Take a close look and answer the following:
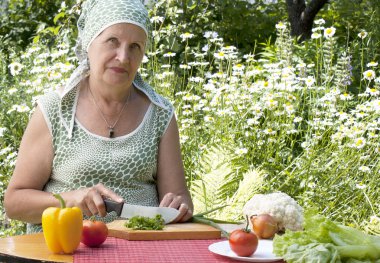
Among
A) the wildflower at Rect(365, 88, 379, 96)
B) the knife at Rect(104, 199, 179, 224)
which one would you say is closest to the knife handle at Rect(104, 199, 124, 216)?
the knife at Rect(104, 199, 179, 224)

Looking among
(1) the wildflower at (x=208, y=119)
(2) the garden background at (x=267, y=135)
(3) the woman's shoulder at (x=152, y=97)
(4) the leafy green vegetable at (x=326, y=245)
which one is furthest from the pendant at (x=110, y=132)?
(1) the wildflower at (x=208, y=119)

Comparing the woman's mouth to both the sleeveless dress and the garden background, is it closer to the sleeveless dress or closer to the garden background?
the sleeveless dress

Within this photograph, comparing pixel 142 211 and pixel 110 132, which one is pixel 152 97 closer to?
pixel 110 132

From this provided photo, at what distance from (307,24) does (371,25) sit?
2.52ft

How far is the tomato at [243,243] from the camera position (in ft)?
9.90

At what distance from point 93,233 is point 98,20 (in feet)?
3.43

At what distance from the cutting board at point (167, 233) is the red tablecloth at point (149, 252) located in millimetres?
27

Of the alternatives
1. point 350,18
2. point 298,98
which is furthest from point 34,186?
point 350,18

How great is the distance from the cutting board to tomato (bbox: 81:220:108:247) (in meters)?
0.14

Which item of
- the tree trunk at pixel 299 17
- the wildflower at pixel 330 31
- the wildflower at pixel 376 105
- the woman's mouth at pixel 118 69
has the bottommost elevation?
the wildflower at pixel 376 105

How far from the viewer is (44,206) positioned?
3.70 meters

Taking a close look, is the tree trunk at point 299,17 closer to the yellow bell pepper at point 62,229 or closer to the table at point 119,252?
the table at point 119,252

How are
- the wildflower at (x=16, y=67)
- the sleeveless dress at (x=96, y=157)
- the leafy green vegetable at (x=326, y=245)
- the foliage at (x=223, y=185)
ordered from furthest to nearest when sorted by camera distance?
1. the wildflower at (x=16, y=67)
2. the foliage at (x=223, y=185)
3. the sleeveless dress at (x=96, y=157)
4. the leafy green vegetable at (x=326, y=245)

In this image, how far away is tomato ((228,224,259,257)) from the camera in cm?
302
